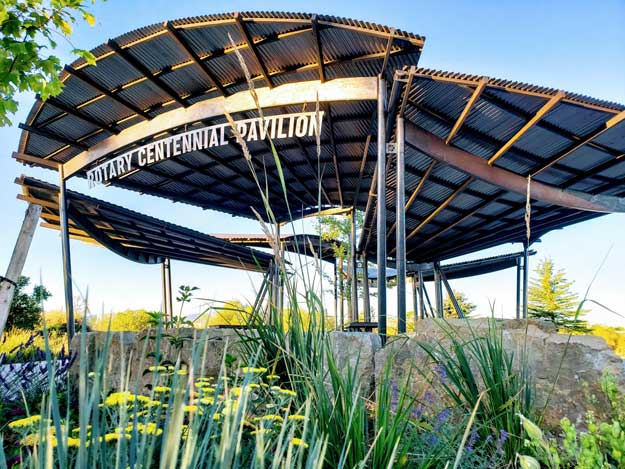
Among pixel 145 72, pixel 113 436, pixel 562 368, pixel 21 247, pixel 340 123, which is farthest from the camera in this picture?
pixel 340 123

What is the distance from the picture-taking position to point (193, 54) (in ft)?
20.3

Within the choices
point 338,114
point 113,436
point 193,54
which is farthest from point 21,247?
point 113,436

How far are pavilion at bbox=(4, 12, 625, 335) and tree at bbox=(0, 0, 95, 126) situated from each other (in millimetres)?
1554

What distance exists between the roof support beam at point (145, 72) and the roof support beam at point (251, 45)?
68.4 inches

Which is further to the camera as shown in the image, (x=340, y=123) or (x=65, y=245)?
(x=65, y=245)

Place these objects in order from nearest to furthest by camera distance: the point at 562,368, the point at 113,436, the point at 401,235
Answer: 1. the point at 113,436
2. the point at 562,368
3. the point at 401,235

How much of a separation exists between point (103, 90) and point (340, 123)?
158 inches

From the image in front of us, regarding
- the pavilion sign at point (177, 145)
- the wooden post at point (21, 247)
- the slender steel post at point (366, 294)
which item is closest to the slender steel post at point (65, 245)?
the wooden post at point (21, 247)

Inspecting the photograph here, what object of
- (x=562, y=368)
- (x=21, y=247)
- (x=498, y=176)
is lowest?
(x=562, y=368)

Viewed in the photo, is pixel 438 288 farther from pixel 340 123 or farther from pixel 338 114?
pixel 338 114

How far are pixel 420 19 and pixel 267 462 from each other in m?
5.01

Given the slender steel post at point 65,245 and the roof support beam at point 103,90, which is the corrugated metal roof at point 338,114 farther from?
the slender steel post at point 65,245

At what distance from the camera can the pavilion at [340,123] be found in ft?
17.1

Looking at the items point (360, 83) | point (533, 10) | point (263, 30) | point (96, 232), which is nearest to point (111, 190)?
point (96, 232)
